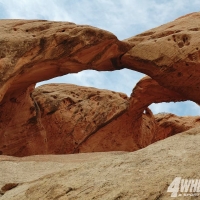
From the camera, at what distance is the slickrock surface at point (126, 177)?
7.38 meters

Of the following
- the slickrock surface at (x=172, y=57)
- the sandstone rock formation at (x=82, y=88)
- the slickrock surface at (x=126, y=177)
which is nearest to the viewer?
the slickrock surface at (x=126, y=177)

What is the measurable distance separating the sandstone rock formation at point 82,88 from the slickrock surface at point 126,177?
18.1 ft

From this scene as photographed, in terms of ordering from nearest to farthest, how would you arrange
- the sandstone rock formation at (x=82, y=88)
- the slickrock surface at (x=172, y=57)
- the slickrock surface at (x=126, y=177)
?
the slickrock surface at (x=126, y=177), the sandstone rock formation at (x=82, y=88), the slickrock surface at (x=172, y=57)

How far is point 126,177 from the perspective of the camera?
7.93m

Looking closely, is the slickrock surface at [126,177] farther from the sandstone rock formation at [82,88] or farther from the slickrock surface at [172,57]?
the slickrock surface at [172,57]

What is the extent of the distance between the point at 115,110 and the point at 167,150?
41.8ft

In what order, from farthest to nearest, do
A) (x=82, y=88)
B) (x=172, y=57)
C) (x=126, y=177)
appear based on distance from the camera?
(x=82, y=88)
(x=172, y=57)
(x=126, y=177)

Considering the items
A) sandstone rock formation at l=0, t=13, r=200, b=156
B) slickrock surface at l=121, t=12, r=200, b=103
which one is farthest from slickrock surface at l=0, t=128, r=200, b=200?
slickrock surface at l=121, t=12, r=200, b=103

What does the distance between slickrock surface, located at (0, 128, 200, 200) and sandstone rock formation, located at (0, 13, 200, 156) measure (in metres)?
5.52

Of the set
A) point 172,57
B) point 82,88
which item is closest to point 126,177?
point 172,57

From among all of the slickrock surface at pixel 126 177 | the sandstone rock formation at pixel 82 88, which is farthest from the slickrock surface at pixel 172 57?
the slickrock surface at pixel 126 177

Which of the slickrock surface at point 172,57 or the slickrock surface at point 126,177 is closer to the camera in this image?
the slickrock surface at point 126,177

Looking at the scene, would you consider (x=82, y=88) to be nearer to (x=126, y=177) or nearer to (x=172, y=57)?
(x=172, y=57)

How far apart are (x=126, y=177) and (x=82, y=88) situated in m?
14.7
